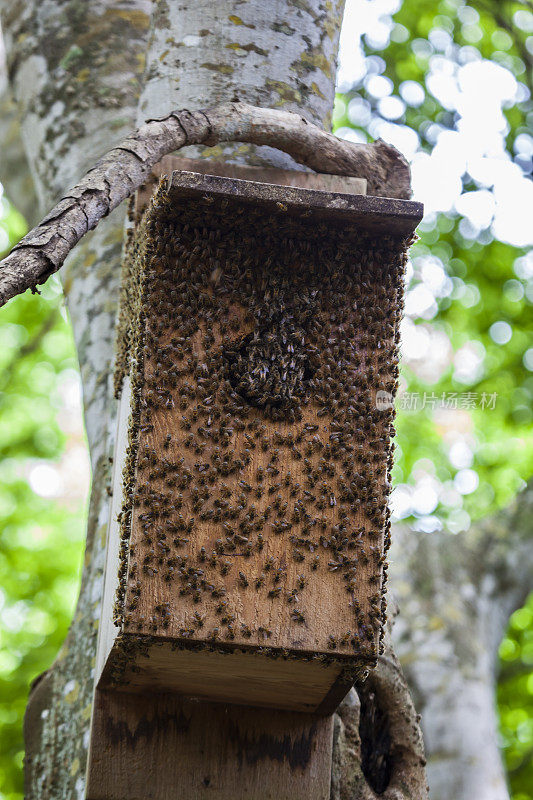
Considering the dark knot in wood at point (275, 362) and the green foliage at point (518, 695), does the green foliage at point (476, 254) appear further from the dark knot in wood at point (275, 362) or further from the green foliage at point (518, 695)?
the dark knot in wood at point (275, 362)

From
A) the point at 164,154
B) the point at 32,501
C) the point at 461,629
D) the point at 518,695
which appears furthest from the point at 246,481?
the point at 32,501

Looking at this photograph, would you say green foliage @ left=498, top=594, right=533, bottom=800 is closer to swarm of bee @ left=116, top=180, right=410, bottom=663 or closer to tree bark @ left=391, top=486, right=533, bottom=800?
tree bark @ left=391, top=486, right=533, bottom=800

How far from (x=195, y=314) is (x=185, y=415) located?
11.6 inches

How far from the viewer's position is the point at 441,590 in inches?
237

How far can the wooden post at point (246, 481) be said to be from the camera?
7.68 feet

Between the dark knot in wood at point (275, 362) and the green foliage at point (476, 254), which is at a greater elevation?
the green foliage at point (476, 254)

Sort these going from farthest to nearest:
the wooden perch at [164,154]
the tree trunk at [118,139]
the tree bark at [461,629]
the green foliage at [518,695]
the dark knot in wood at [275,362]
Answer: the green foliage at [518,695]
the tree bark at [461,629]
the tree trunk at [118,139]
the dark knot in wood at [275,362]
the wooden perch at [164,154]

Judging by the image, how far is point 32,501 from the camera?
13234mm

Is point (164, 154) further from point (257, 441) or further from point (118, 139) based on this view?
point (118, 139)

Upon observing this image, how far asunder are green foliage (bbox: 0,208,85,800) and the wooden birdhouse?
8.95 meters

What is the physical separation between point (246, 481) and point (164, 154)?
95cm

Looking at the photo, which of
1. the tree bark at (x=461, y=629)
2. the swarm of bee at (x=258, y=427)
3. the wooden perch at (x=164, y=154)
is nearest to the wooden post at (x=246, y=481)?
the swarm of bee at (x=258, y=427)

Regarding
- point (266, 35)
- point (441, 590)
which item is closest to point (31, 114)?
point (266, 35)

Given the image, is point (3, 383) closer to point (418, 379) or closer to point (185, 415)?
point (418, 379)
